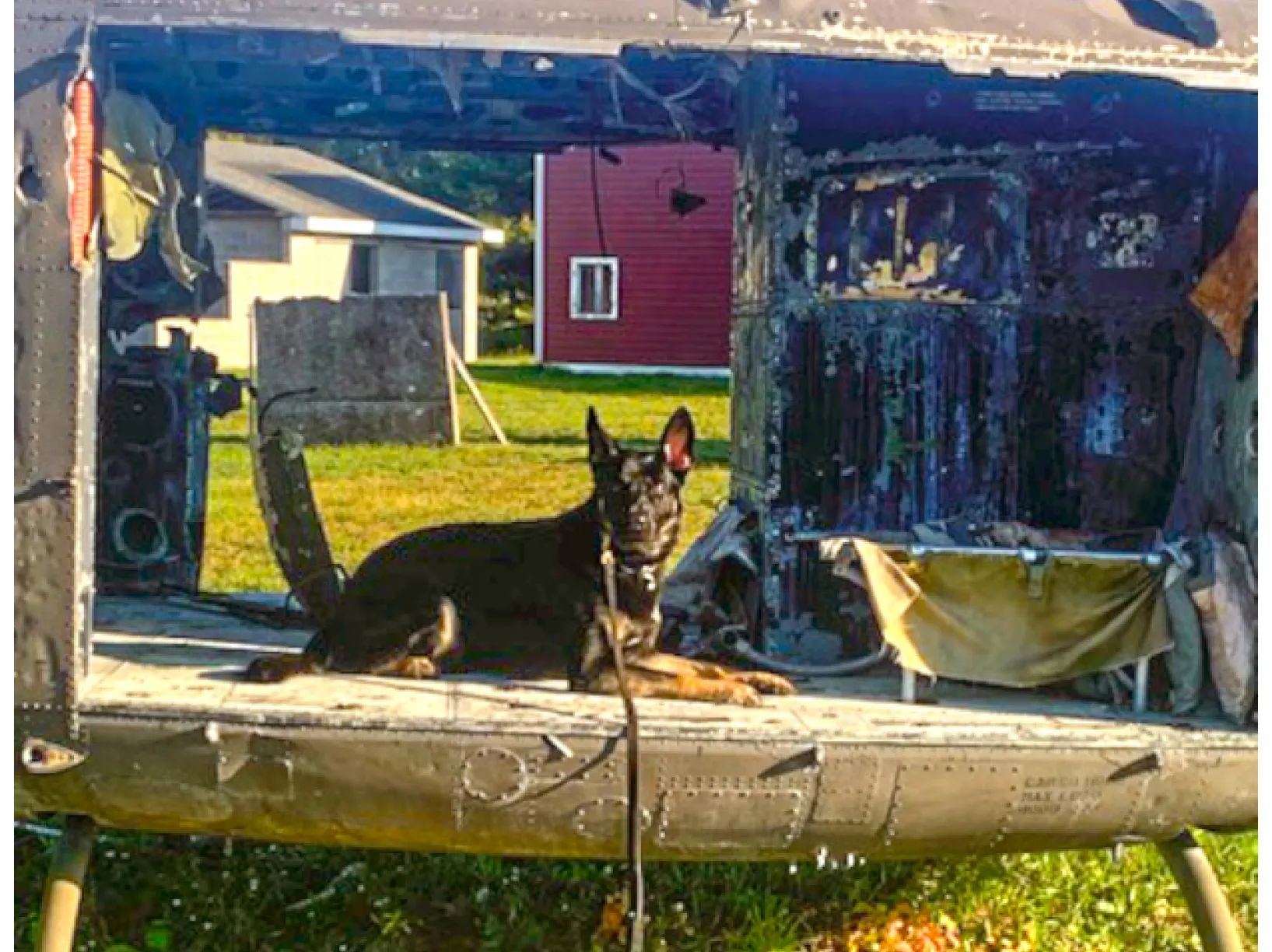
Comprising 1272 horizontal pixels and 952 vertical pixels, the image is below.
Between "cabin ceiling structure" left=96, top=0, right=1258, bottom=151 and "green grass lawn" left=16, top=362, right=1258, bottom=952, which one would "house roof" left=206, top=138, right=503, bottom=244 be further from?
"cabin ceiling structure" left=96, top=0, right=1258, bottom=151

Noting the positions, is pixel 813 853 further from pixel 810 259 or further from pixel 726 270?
pixel 726 270

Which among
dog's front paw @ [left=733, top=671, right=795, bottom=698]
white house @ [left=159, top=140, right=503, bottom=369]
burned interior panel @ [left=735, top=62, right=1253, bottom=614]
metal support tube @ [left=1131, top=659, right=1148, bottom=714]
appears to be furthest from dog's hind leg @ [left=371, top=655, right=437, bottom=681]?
white house @ [left=159, top=140, right=503, bottom=369]

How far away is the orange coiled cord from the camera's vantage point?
179 inches

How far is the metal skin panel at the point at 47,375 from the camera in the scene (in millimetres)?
4508

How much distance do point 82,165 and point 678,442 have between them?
6.10 feet

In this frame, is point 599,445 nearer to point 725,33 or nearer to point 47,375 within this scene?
point 725,33

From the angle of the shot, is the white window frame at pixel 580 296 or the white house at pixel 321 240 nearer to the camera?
the white house at pixel 321 240

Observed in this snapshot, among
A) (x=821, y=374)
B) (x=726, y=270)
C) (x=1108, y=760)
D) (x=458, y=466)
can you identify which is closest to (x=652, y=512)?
(x=821, y=374)

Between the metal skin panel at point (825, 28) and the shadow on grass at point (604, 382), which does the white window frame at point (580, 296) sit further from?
the metal skin panel at point (825, 28)

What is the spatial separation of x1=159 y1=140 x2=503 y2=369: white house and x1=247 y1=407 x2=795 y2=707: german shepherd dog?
21544mm

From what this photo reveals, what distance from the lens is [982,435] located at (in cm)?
630

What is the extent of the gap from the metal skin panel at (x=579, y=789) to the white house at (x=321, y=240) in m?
22.5

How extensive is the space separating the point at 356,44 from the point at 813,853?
2.48 m

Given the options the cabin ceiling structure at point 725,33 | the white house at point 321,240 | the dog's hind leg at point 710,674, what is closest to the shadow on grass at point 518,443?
the white house at point 321,240
